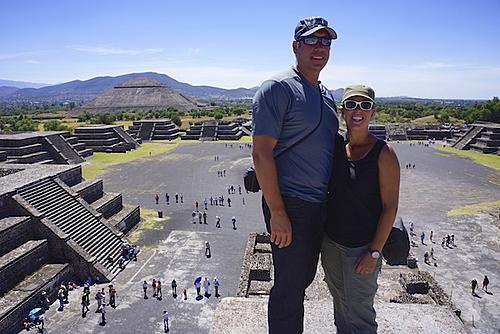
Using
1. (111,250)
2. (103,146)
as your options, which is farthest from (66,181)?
(103,146)

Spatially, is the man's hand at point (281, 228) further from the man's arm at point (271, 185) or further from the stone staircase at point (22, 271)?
the stone staircase at point (22, 271)

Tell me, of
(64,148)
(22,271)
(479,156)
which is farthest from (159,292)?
(479,156)

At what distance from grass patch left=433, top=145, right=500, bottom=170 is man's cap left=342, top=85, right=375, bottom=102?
124 ft

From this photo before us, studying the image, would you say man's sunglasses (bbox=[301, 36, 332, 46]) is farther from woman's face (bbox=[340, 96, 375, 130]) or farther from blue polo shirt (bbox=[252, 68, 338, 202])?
woman's face (bbox=[340, 96, 375, 130])

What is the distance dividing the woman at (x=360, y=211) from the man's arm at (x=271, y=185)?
17.7 inches

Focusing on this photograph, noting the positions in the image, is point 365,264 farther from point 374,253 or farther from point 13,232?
point 13,232

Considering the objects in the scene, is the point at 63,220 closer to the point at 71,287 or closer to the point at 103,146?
the point at 71,287

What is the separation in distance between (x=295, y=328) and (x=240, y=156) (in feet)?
128

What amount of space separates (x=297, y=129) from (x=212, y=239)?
16.2 meters

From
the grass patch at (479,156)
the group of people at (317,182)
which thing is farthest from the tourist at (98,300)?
the grass patch at (479,156)

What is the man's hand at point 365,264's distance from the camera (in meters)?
2.77

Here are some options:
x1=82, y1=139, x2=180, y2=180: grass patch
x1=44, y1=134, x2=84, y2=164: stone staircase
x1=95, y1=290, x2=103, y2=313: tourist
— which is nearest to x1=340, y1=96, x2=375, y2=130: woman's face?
x1=95, y1=290, x2=103, y2=313: tourist

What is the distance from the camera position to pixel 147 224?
2022 centimetres

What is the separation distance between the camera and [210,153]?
44312mm
